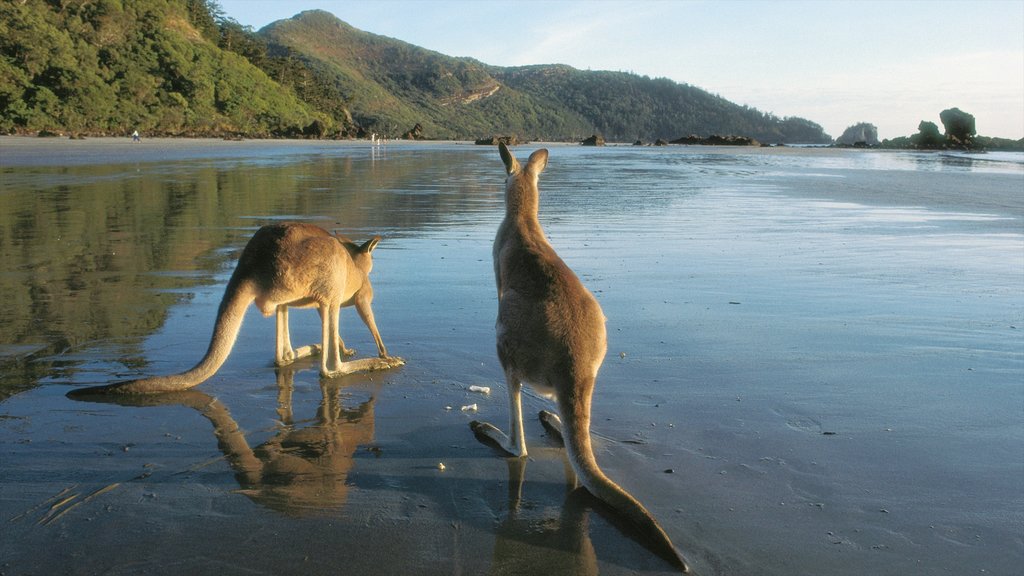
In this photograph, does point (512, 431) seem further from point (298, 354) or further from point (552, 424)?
point (298, 354)

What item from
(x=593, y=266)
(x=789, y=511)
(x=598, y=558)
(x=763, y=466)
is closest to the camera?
(x=598, y=558)

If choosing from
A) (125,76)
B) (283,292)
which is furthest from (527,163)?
(125,76)

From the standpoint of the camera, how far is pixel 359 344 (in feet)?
18.1

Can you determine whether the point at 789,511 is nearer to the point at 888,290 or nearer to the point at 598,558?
the point at 598,558

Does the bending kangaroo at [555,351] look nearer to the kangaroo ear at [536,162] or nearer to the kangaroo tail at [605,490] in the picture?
the kangaroo tail at [605,490]

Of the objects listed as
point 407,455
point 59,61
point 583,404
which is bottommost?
point 407,455

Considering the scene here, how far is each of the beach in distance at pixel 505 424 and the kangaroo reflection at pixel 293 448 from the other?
0.05ft

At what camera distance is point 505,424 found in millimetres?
4043

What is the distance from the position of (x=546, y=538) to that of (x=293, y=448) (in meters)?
1.36

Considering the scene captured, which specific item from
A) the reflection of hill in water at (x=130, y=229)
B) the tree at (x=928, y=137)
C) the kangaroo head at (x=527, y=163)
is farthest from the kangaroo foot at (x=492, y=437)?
the tree at (x=928, y=137)

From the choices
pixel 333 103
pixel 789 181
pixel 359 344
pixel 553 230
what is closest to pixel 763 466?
pixel 359 344

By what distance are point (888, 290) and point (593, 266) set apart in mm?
2742

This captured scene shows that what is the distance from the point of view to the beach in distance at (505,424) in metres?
2.73

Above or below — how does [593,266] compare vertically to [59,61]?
below
